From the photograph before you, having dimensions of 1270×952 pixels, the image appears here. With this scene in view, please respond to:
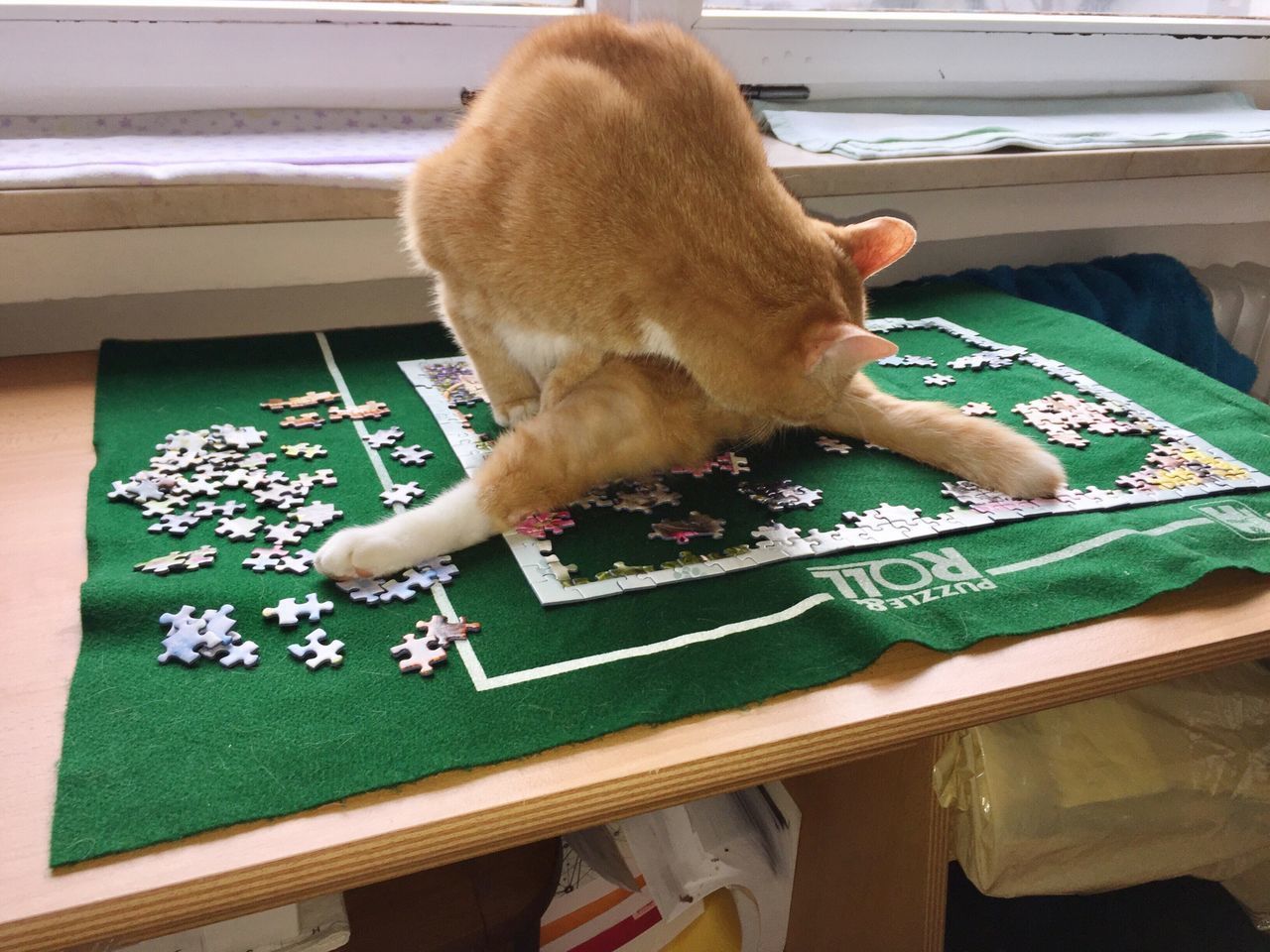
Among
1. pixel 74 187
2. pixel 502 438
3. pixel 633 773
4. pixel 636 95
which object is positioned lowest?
pixel 633 773

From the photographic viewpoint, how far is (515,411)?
4.18 feet

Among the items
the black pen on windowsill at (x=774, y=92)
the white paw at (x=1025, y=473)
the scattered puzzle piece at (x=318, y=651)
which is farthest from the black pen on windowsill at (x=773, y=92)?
the scattered puzzle piece at (x=318, y=651)

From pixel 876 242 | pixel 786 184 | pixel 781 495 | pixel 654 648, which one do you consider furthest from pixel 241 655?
pixel 786 184

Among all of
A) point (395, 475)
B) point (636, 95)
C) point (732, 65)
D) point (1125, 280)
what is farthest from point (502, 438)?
point (1125, 280)

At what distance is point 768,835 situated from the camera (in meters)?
1.36

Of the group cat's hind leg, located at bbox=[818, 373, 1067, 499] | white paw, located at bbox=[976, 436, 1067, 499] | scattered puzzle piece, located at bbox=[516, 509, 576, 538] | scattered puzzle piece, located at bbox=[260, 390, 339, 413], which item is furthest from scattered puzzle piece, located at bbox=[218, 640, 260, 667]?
white paw, located at bbox=[976, 436, 1067, 499]

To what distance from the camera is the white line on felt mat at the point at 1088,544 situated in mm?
1065

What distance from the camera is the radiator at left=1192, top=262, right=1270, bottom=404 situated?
93.5 inches

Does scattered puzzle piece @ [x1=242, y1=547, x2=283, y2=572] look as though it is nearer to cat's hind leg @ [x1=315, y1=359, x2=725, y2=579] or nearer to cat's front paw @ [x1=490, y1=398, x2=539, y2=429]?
cat's hind leg @ [x1=315, y1=359, x2=725, y2=579]

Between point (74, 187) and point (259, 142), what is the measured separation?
0.35 metres

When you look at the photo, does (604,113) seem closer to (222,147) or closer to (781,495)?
(781,495)

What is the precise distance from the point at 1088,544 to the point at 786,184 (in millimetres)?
776

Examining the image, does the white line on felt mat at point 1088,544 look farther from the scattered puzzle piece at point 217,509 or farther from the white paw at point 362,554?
the scattered puzzle piece at point 217,509

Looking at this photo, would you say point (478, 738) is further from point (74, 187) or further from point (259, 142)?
point (259, 142)
